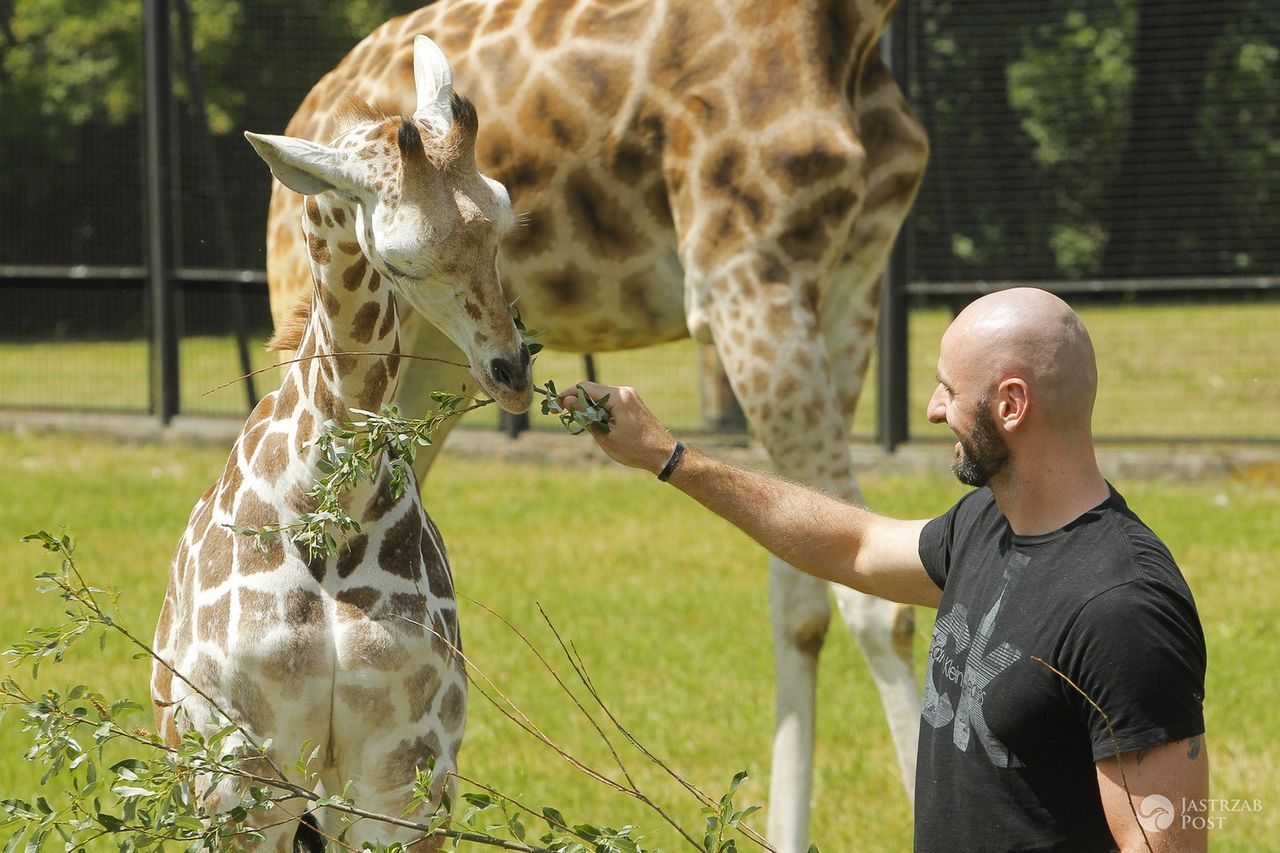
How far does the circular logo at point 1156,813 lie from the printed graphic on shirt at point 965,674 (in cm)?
27

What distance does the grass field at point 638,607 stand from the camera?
16.2ft

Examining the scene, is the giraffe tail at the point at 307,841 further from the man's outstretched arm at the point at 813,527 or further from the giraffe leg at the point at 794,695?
the giraffe leg at the point at 794,695

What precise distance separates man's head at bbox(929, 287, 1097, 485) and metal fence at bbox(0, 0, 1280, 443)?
23.4 ft

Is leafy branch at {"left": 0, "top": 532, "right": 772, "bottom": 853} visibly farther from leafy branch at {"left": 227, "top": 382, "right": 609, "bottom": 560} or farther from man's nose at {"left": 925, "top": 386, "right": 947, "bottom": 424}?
man's nose at {"left": 925, "top": 386, "right": 947, "bottom": 424}

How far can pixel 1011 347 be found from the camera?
8.00 ft

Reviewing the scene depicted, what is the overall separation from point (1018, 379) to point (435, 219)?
0.94 m

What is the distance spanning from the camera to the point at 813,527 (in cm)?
312

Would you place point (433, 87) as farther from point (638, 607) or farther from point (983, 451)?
point (638, 607)

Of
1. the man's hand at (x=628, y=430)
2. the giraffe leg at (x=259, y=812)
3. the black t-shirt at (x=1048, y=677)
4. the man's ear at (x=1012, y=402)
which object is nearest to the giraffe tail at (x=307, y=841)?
the giraffe leg at (x=259, y=812)

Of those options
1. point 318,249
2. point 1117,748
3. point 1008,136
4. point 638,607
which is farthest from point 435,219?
point 1008,136

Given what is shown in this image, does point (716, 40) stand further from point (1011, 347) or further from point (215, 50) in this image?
point (215, 50)

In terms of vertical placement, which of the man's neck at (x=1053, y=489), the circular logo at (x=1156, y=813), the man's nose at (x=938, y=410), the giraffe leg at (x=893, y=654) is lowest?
the giraffe leg at (x=893, y=654)

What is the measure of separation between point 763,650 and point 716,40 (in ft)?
9.77

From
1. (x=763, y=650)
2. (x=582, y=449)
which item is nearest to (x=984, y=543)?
(x=763, y=650)
